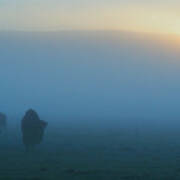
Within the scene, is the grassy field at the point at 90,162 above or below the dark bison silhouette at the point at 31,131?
below

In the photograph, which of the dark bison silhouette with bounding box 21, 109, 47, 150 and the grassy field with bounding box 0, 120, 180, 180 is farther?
the dark bison silhouette with bounding box 21, 109, 47, 150

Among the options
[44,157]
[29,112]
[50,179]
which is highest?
[29,112]

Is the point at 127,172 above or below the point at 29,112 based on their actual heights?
below

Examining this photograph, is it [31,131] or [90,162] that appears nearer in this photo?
[90,162]

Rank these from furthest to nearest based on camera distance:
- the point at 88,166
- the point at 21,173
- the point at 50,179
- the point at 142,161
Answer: the point at 142,161 → the point at 88,166 → the point at 21,173 → the point at 50,179

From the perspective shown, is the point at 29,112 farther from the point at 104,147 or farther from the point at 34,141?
the point at 104,147

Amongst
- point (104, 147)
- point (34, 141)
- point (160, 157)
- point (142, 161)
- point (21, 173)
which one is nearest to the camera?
point (21, 173)

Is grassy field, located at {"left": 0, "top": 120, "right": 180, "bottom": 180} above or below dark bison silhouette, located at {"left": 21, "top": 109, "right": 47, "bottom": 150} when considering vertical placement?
below

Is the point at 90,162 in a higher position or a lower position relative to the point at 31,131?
lower

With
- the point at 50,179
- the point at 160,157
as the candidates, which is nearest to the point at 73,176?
the point at 50,179

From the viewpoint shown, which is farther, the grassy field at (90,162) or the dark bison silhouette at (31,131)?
the dark bison silhouette at (31,131)

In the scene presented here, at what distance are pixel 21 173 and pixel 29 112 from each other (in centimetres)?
2101

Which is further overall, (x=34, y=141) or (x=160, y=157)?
(x=34, y=141)

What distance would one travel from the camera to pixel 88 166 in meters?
47.4
